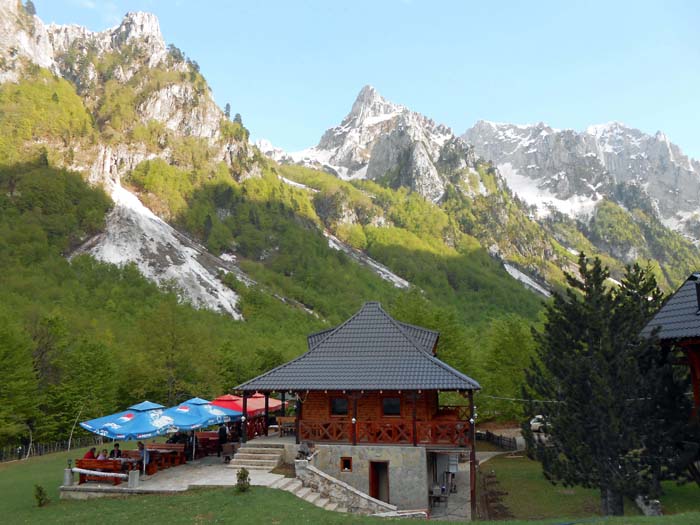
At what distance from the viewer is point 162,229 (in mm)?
113062

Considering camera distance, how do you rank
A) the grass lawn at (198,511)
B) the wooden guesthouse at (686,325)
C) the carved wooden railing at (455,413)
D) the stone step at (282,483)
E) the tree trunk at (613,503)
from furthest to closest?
the carved wooden railing at (455,413)
the stone step at (282,483)
the wooden guesthouse at (686,325)
the tree trunk at (613,503)
the grass lawn at (198,511)

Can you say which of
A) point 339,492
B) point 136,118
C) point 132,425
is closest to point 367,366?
point 339,492

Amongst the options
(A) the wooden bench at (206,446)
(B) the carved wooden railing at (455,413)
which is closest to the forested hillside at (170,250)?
(B) the carved wooden railing at (455,413)

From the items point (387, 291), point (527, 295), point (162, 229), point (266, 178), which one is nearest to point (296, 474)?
point (162, 229)

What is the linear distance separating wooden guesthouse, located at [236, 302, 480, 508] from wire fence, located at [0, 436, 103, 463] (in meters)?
20.9

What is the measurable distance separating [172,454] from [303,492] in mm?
7169

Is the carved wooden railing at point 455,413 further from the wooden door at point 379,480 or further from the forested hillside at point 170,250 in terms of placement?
the forested hillside at point 170,250

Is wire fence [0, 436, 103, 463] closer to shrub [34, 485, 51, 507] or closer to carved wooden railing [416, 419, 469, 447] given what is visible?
shrub [34, 485, 51, 507]

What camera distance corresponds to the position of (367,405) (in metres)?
22.2

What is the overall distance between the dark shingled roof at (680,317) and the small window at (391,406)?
9254 millimetres

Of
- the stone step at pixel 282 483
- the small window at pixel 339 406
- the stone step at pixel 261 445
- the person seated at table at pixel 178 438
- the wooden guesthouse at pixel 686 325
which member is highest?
the wooden guesthouse at pixel 686 325

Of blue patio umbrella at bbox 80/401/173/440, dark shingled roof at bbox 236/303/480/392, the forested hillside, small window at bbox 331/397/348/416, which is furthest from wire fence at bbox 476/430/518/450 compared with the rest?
blue patio umbrella at bbox 80/401/173/440

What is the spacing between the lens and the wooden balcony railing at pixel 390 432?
20.9m

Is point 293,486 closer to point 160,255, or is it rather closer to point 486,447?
point 486,447
